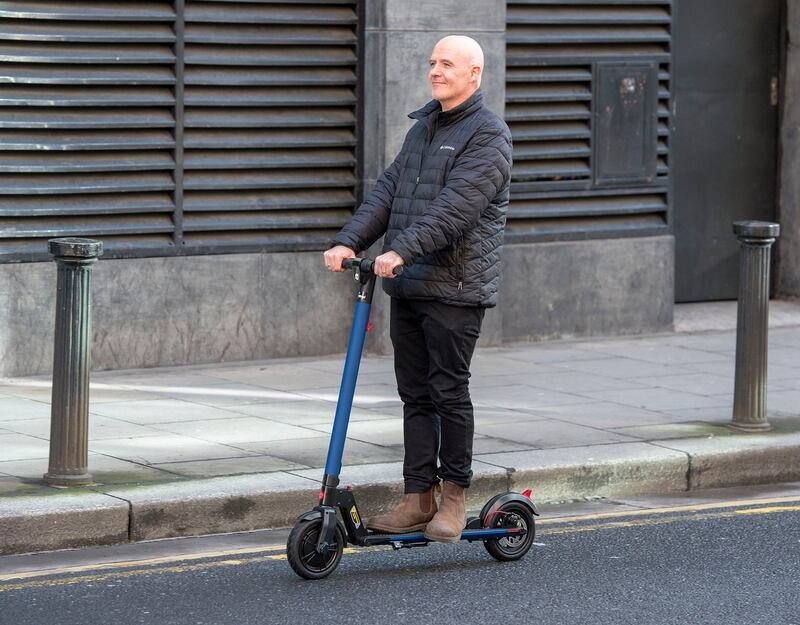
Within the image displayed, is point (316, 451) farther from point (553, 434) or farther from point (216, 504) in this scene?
point (553, 434)

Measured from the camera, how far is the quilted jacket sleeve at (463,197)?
5.79 metres

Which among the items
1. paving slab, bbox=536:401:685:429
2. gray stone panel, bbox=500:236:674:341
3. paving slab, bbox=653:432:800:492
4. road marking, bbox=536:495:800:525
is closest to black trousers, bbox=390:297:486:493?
road marking, bbox=536:495:800:525

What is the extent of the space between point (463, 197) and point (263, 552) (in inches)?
62.5

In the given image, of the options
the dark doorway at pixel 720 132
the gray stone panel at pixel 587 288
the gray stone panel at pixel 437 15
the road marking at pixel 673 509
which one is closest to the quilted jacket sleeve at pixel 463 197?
the road marking at pixel 673 509

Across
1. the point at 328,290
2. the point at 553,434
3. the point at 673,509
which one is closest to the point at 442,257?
the point at 673,509

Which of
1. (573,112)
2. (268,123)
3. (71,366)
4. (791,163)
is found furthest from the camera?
(791,163)

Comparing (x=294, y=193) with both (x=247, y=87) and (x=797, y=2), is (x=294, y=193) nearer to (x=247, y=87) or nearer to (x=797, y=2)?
(x=247, y=87)

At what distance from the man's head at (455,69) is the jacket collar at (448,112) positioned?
24 mm

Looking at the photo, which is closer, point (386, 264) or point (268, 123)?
point (386, 264)

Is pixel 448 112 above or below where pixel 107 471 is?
above

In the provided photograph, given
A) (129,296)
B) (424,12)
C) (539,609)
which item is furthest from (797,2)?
(539,609)

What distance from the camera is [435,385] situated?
607cm

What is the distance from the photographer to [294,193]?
10695 mm

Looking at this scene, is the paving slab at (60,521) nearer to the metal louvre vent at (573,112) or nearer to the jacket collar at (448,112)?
the jacket collar at (448,112)
